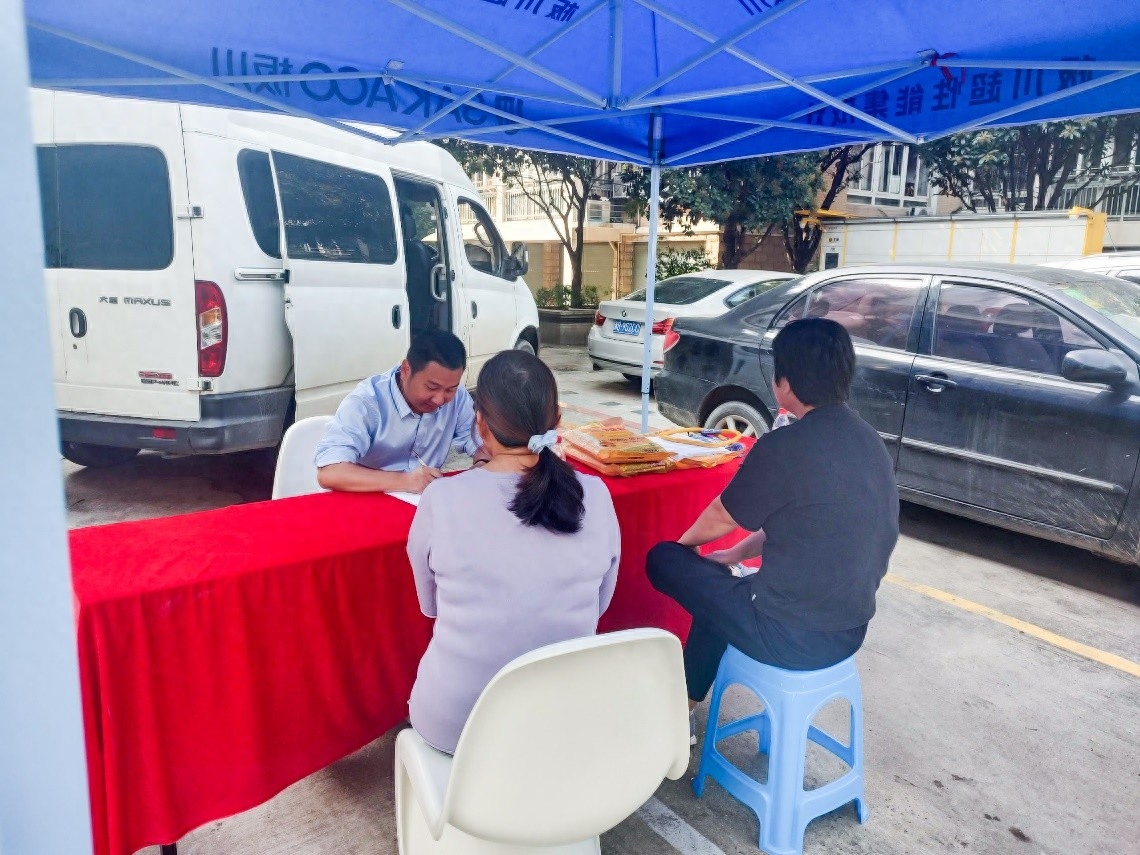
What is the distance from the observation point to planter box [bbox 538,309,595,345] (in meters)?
14.7

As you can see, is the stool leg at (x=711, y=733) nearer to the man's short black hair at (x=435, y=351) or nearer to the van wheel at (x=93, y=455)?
the man's short black hair at (x=435, y=351)

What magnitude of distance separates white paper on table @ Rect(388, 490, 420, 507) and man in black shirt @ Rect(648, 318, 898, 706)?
0.92 m

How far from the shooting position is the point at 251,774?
1908 mm

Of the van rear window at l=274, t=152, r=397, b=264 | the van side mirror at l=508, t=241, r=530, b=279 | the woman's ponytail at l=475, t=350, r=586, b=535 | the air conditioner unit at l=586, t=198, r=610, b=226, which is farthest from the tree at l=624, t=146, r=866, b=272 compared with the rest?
the woman's ponytail at l=475, t=350, r=586, b=535

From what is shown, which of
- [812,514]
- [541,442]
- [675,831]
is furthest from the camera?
[675,831]

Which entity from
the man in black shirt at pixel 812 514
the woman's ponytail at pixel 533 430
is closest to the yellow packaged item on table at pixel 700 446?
the man in black shirt at pixel 812 514

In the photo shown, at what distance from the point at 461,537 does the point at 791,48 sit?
242cm

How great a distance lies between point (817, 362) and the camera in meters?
2.10

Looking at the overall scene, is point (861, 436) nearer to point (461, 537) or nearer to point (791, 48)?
point (461, 537)

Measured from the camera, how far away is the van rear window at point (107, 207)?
4043mm

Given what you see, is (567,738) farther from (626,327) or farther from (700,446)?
(626,327)

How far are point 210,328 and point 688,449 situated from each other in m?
2.64

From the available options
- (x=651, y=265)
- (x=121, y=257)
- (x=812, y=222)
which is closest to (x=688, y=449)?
(x=651, y=265)

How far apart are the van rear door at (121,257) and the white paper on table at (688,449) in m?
2.57
